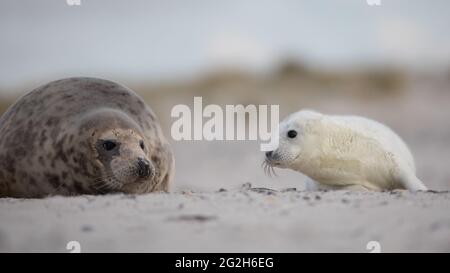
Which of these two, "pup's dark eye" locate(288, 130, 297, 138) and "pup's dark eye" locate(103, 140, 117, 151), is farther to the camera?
"pup's dark eye" locate(288, 130, 297, 138)

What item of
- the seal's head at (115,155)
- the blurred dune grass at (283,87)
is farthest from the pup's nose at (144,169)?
the blurred dune grass at (283,87)

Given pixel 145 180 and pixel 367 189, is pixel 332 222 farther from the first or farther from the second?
pixel 367 189

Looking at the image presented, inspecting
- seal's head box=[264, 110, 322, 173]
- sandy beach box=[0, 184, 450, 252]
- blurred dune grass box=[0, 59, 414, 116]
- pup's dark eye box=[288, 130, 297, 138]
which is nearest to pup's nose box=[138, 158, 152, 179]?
sandy beach box=[0, 184, 450, 252]

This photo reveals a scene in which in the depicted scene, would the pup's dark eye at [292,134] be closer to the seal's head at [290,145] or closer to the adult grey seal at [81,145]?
the seal's head at [290,145]

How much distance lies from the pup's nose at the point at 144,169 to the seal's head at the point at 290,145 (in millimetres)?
1364

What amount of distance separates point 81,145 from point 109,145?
23 centimetres

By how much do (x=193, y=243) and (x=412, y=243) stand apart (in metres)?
1.14

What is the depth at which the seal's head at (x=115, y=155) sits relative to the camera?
586 cm

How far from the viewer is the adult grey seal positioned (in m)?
5.98

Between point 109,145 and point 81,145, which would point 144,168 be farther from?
point 81,145

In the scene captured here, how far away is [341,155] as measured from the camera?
6.98m

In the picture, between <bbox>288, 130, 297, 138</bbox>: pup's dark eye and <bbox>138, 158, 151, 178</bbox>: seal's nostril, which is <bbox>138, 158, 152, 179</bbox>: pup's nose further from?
<bbox>288, 130, 297, 138</bbox>: pup's dark eye

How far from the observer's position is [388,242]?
4371 millimetres
